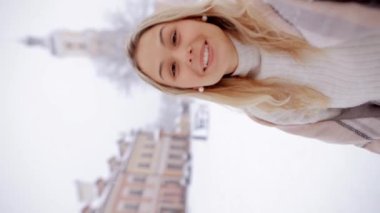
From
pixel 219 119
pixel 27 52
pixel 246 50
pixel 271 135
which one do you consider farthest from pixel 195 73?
pixel 219 119

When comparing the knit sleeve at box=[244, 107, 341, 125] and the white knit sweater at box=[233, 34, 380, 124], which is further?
the knit sleeve at box=[244, 107, 341, 125]

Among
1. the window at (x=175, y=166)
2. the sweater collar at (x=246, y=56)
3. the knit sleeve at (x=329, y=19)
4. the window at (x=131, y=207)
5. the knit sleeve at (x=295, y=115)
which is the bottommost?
the window at (x=131, y=207)

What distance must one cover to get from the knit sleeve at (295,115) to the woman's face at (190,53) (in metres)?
0.13

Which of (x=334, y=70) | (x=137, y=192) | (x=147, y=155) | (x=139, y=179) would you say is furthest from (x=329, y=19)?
(x=139, y=179)

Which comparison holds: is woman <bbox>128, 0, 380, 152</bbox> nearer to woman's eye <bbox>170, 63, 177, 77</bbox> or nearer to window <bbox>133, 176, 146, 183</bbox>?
woman's eye <bbox>170, 63, 177, 77</bbox>

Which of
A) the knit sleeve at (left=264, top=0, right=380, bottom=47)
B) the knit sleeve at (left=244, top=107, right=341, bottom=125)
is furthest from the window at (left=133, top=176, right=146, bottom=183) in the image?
the knit sleeve at (left=264, top=0, right=380, bottom=47)

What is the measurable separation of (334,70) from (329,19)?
0.47ft

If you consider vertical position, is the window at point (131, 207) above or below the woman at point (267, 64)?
below

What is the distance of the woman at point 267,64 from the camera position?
2.02 feet

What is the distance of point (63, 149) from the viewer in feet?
6.71

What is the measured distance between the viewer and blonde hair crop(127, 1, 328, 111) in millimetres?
668

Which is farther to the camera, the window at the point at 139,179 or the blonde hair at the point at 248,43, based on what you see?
the window at the point at 139,179

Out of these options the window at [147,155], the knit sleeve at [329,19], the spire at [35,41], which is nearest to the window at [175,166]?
the window at [147,155]

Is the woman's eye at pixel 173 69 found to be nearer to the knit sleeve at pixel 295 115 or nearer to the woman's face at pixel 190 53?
the woman's face at pixel 190 53
